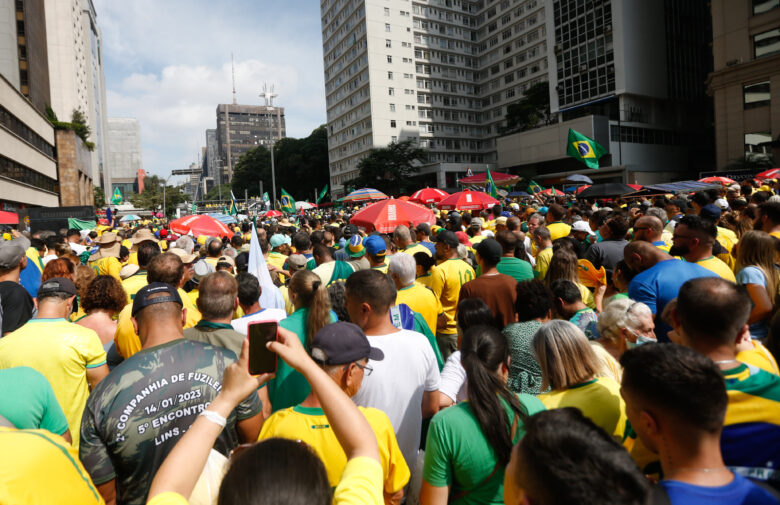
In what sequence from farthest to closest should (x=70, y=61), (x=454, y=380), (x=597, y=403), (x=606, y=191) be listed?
1. (x=70, y=61)
2. (x=606, y=191)
3. (x=454, y=380)
4. (x=597, y=403)

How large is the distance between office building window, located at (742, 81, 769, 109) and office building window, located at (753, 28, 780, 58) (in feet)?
7.26

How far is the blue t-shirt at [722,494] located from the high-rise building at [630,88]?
53620 millimetres

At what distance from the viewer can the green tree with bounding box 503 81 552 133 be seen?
63969 mm

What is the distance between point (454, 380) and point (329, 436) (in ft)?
4.06

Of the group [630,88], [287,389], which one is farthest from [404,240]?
[630,88]

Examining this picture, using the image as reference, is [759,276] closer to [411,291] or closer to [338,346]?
[411,291]

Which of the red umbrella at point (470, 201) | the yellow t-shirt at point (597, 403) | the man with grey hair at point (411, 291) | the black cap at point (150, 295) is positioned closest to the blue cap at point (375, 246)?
the man with grey hair at point (411, 291)

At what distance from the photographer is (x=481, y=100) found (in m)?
85.8

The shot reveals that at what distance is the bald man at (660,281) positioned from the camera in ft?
12.7

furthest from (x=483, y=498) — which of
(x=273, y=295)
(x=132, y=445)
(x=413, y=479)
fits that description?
(x=273, y=295)

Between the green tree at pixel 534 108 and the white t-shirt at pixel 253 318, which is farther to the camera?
the green tree at pixel 534 108

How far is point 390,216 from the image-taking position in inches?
336

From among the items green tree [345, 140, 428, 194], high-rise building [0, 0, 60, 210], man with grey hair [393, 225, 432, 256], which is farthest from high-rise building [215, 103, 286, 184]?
man with grey hair [393, 225, 432, 256]

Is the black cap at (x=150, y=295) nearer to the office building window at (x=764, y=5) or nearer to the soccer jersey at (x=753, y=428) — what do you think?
the soccer jersey at (x=753, y=428)
